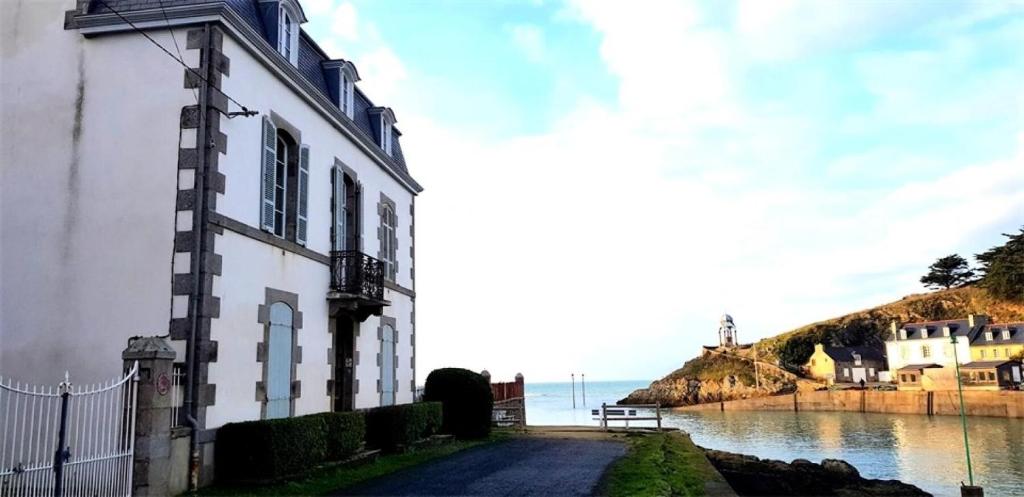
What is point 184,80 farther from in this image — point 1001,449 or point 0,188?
point 1001,449

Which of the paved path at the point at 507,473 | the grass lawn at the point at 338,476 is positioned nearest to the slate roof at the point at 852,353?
the paved path at the point at 507,473

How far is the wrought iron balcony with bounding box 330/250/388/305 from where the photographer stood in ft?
48.5

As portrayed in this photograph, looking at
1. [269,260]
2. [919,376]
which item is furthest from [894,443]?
[269,260]

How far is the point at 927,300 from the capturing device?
343 ft

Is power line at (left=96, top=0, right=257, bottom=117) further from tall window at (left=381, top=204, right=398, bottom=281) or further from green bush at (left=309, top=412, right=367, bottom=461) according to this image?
tall window at (left=381, top=204, right=398, bottom=281)

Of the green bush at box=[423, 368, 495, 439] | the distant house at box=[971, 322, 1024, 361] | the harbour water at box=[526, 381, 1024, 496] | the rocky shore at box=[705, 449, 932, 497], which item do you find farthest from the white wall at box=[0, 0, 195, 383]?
the distant house at box=[971, 322, 1024, 361]

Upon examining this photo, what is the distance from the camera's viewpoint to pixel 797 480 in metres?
20.7

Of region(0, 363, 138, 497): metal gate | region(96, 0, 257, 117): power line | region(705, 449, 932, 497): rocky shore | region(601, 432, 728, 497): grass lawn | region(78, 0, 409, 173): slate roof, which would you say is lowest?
region(705, 449, 932, 497): rocky shore

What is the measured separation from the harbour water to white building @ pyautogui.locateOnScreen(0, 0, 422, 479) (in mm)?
24207

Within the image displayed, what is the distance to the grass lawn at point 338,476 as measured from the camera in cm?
980

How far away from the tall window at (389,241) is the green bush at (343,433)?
562cm

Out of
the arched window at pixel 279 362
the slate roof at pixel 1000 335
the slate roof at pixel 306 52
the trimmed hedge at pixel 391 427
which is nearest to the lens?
the slate roof at pixel 306 52

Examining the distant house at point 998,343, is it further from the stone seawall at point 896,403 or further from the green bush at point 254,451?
the green bush at point 254,451

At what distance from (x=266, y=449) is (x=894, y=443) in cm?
4078
